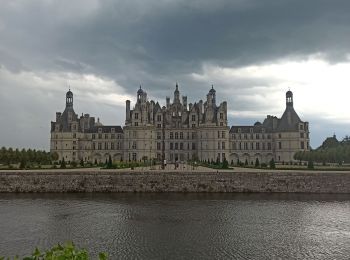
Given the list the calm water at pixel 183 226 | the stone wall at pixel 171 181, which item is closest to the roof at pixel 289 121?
the stone wall at pixel 171 181

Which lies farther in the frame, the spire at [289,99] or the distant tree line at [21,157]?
the spire at [289,99]

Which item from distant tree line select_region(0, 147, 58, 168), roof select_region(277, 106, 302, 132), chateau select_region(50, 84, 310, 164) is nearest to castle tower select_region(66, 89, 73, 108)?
chateau select_region(50, 84, 310, 164)

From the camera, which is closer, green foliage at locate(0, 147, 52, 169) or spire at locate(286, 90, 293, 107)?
green foliage at locate(0, 147, 52, 169)

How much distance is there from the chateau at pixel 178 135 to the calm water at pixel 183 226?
45.5m

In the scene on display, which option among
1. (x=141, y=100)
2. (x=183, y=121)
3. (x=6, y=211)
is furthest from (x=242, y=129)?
(x=6, y=211)

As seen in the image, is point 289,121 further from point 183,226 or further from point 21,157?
point 183,226

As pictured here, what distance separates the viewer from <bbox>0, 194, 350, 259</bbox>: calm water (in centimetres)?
1625

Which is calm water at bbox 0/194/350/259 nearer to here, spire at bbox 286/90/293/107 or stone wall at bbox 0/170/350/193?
stone wall at bbox 0/170/350/193

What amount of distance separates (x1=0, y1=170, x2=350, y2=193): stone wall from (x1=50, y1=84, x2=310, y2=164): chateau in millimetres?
39543

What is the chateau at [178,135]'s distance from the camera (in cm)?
7656

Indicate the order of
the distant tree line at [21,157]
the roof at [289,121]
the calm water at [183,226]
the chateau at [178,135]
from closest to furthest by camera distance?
the calm water at [183,226] → the distant tree line at [21,157] → the chateau at [178,135] → the roof at [289,121]

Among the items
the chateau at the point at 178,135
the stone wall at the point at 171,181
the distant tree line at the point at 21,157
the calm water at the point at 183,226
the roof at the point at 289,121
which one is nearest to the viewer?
the calm water at the point at 183,226

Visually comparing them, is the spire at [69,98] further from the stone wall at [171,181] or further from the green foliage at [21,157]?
the stone wall at [171,181]

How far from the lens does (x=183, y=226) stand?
67.1ft
